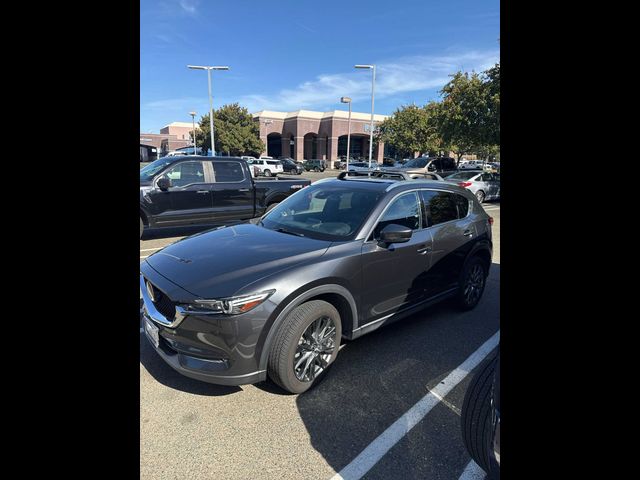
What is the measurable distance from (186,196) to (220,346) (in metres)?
6.62

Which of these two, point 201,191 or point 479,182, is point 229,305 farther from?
point 479,182

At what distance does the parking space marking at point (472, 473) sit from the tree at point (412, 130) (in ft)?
125

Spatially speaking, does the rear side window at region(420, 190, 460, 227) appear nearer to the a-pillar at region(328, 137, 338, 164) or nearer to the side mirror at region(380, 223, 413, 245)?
the side mirror at region(380, 223, 413, 245)

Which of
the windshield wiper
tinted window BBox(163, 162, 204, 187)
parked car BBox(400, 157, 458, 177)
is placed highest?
parked car BBox(400, 157, 458, 177)

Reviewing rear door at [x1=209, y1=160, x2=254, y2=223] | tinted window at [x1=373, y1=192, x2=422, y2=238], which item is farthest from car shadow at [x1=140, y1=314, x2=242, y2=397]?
rear door at [x1=209, y1=160, x2=254, y2=223]

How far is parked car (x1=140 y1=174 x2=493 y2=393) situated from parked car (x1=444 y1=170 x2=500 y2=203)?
1288cm

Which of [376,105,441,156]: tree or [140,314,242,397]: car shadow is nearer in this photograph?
[140,314,242,397]: car shadow

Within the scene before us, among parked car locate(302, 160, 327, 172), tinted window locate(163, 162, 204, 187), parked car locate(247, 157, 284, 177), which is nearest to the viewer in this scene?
tinted window locate(163, 162, 204, 187)

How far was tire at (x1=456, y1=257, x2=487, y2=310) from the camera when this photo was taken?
4.55m

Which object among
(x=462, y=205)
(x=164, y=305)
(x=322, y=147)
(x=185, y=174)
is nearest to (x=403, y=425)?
(x=164, y=305)

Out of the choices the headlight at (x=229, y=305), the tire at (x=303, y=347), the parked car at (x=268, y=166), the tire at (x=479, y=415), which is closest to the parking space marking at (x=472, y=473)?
the tire at (x=479, y=415)
